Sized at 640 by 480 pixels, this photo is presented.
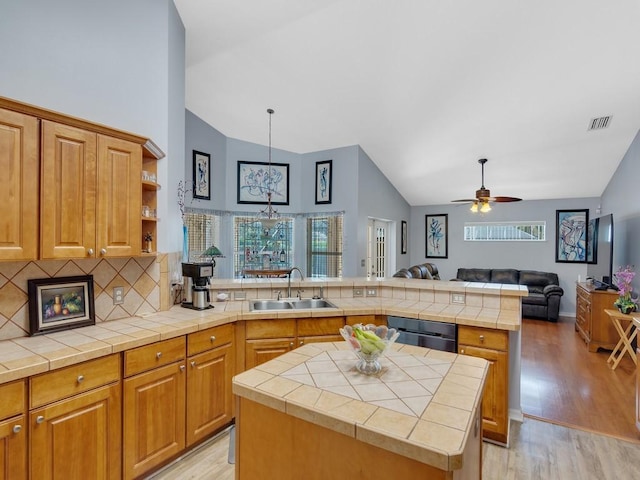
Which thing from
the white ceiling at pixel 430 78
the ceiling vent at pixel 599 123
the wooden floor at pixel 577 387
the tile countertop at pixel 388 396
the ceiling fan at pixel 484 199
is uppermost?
the white ceiling at pixel 430 78

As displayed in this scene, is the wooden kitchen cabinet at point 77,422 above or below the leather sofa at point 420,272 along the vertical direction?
below

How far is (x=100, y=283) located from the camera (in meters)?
2.29

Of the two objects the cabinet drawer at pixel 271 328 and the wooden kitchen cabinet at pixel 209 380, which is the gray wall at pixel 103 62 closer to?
the wooden kitchen cabinet at pixel 209 380

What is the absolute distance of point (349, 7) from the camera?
2809 mm

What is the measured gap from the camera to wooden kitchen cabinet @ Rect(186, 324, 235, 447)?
224 centimetres

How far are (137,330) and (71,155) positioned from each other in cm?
112

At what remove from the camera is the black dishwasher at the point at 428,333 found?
2.52 meters

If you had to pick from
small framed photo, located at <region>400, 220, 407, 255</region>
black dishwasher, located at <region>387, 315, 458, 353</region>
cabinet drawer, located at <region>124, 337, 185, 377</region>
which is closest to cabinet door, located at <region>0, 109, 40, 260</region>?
cabinet drawer, located at <region>124, 337, 185, 377</region>

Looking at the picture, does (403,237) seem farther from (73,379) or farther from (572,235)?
(73,379)

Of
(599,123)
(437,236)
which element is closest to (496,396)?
(599,123)

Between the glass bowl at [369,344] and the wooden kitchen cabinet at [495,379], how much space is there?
135 cm

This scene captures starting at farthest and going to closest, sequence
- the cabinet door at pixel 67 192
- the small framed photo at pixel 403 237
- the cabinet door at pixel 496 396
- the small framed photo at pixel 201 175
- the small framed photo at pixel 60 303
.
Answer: the small framed photo at pixel 403 237, the small framed photo at pixel 201 175, the cabinet door at pixel 496 396, the small framed photo at pixel 60 303, the cabinet door at pixel 67 192

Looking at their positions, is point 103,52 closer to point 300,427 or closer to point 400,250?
point 300,427

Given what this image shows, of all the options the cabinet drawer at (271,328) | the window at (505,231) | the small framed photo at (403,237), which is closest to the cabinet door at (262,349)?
the cabinet drawer at (271,328)
